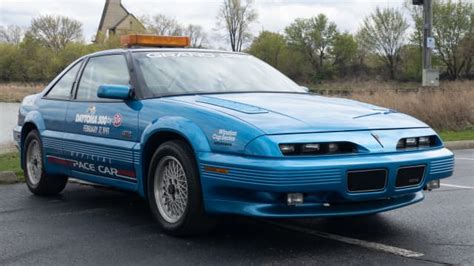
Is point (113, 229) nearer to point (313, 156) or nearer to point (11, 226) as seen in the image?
point (11, 226)

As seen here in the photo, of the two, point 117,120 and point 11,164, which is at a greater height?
point 117,120

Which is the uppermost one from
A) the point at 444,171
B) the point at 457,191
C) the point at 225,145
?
the point at 225,145

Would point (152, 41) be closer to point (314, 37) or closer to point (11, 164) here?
point (11, 164)

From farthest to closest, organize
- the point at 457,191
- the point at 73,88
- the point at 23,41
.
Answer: the point at 23,41 < the point at 457,191 < the point at 73,88

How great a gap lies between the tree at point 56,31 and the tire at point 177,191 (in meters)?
74.9

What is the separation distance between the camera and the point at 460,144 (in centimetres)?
1295

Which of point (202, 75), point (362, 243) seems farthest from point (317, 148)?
point (202, 75)

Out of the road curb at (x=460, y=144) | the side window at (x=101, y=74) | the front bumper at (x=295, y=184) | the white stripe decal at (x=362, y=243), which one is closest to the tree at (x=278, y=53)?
the road curb at (x=460, y=144)

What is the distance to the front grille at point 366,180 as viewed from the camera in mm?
4109

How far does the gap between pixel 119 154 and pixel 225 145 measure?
1.31 meters

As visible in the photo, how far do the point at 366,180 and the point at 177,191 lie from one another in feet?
4.74

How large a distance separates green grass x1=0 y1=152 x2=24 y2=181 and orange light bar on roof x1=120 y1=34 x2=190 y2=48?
269 cm

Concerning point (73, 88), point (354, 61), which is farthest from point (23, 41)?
point (73, 88)

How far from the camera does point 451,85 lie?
1895 centimetres
